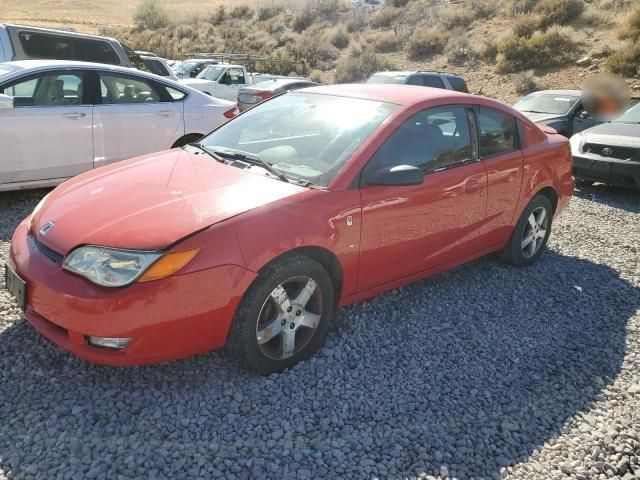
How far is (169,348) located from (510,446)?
1.76m

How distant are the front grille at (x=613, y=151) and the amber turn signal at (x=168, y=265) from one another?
7.29m

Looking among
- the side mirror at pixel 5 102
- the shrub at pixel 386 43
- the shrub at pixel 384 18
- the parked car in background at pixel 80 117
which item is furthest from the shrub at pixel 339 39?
the side mirror at pixel 5 102

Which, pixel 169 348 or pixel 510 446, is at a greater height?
pixel 169 348

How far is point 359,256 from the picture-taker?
3.44 metres

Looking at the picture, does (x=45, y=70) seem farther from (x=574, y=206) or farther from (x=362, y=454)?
(x=574, y=206)

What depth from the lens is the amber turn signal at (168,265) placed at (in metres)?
2.68

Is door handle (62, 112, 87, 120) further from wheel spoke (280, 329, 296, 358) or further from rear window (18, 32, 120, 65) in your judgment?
wheel spoke (280, 329, 296, 358)

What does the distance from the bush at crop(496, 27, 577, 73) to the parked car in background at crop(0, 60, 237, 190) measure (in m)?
21.0

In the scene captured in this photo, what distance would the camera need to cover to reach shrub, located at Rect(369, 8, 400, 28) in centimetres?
3631

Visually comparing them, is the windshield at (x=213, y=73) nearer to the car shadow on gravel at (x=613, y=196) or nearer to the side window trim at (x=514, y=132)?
the car shadow on gravel at (x=613, y=196)

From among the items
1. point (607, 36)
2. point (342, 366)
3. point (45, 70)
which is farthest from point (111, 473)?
point (607, 36)

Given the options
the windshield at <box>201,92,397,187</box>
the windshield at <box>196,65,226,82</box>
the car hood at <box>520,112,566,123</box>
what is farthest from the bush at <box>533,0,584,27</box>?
the windshield at <box>201,92,397,187</box>

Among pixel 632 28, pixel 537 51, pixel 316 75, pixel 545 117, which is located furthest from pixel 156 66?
pixel 632 28

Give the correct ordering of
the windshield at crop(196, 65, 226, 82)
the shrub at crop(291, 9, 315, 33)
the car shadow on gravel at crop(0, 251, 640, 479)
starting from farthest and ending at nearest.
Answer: the shrub at crop(291, 9, 315, 33) → the windshield at crop(196, 65, 226, 82) → the car shadow on gravel at crop(0, 251, 640, 479)
